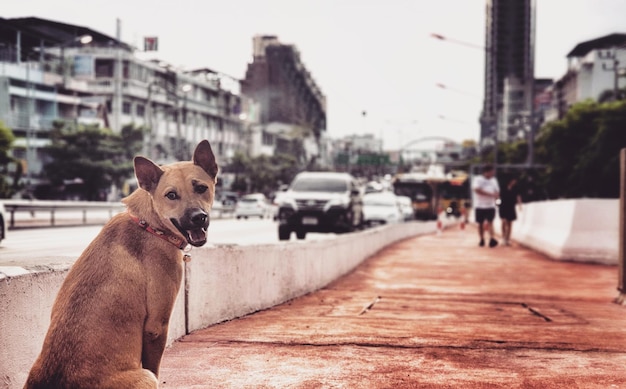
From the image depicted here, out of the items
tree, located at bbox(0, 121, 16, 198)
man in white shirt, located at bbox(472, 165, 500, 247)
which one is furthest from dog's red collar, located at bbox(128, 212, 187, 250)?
tree, located at bbox(0, 121, 16, 198)

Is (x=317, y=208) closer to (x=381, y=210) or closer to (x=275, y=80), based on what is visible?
(x=381, y=210)

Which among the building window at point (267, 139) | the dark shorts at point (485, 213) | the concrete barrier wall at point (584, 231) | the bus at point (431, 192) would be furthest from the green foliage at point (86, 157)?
the building window at point (267, 139)

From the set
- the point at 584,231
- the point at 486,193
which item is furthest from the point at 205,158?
the point at 486,193

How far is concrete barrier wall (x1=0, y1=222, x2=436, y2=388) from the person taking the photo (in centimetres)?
432

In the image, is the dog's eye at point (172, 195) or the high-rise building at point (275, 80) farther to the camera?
the high-rise building at point (275, 80)

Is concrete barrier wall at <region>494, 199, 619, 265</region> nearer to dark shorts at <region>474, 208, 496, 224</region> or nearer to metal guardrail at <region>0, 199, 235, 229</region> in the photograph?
dark shorts at <region>474, 208, 496, 224</region>

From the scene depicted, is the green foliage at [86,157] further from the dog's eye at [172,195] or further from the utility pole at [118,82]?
the dog's eye at [172,195]

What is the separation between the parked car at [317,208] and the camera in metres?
26.5

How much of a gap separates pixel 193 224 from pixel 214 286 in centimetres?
416

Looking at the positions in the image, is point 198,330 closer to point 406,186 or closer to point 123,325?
point 123,325

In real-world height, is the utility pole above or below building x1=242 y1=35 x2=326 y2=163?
below

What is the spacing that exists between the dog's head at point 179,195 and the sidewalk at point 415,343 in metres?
1.67

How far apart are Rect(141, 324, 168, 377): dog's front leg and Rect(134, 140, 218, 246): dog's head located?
39 cm

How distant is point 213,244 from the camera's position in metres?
8.14
